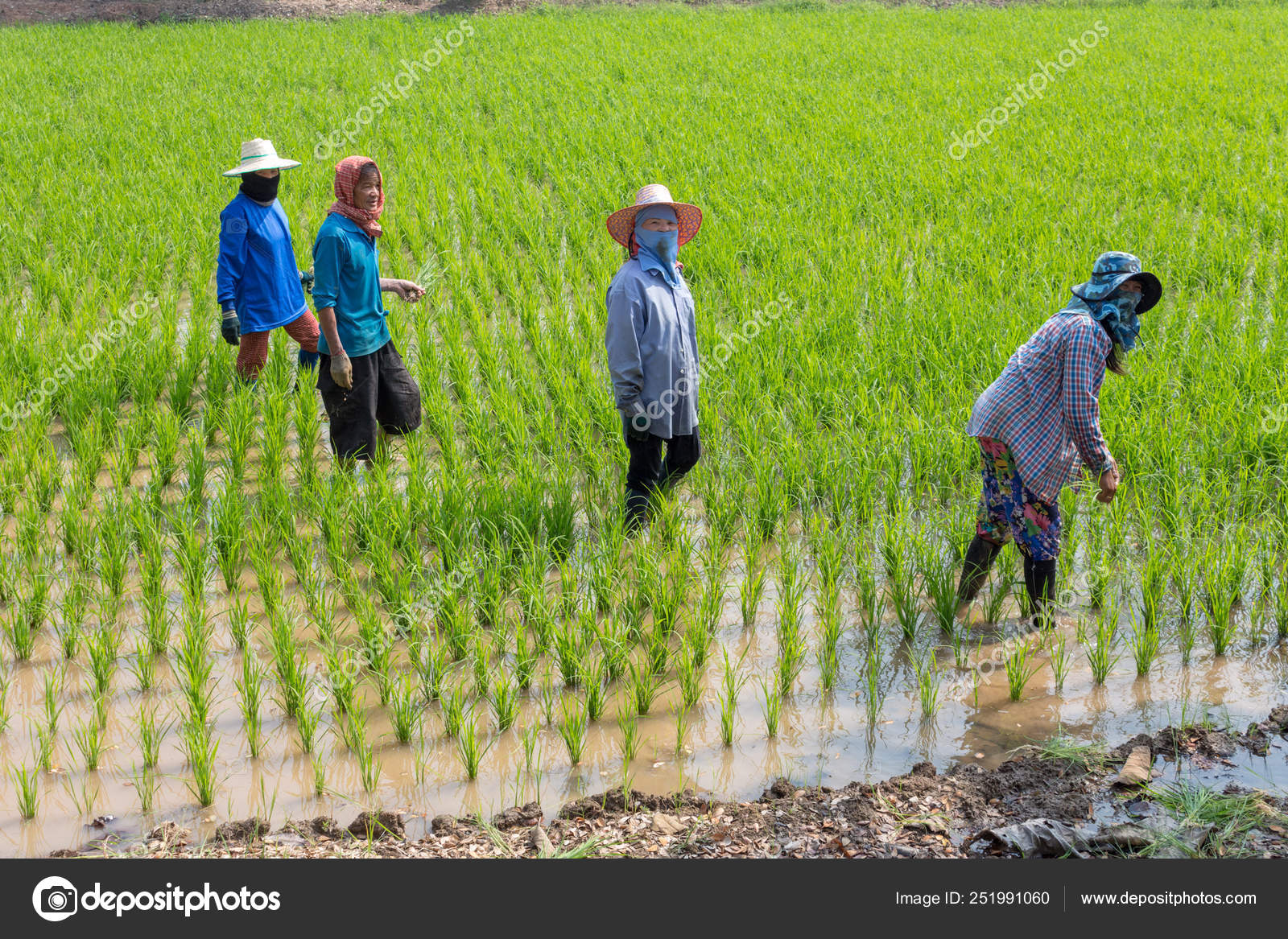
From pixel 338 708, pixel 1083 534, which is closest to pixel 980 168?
pixel 1083 534

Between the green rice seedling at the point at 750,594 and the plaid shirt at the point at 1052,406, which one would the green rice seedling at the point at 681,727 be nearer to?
the green rice seedling at the point at 750,594

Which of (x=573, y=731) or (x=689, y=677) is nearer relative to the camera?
(x=573, y=731)

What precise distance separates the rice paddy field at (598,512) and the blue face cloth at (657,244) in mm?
878

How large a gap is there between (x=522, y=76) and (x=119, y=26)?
10.2m

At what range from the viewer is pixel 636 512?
381 cm

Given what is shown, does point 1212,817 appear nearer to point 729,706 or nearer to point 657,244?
point 729,706

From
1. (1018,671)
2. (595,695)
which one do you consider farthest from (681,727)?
(1018,671)

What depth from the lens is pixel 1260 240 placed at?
6.92 m

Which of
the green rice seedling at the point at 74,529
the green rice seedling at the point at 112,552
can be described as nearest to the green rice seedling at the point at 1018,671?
the green rice seedling at the point at 112,552

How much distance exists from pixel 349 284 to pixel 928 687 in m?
2.59

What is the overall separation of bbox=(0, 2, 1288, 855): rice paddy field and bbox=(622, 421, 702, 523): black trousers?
0.11 metres

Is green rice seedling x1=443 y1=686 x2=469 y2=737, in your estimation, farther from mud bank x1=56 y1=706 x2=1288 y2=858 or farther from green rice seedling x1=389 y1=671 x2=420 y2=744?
mud bank x1=56 y1=706 x2=1288 y2=858

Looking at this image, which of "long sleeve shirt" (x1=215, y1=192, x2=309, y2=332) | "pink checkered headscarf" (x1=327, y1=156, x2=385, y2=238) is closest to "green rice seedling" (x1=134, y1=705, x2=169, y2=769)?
"pink checkered headscarf" (x1=327, y1=156, x2=385, y2=238)

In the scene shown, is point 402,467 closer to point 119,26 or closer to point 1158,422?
point 1158,422
